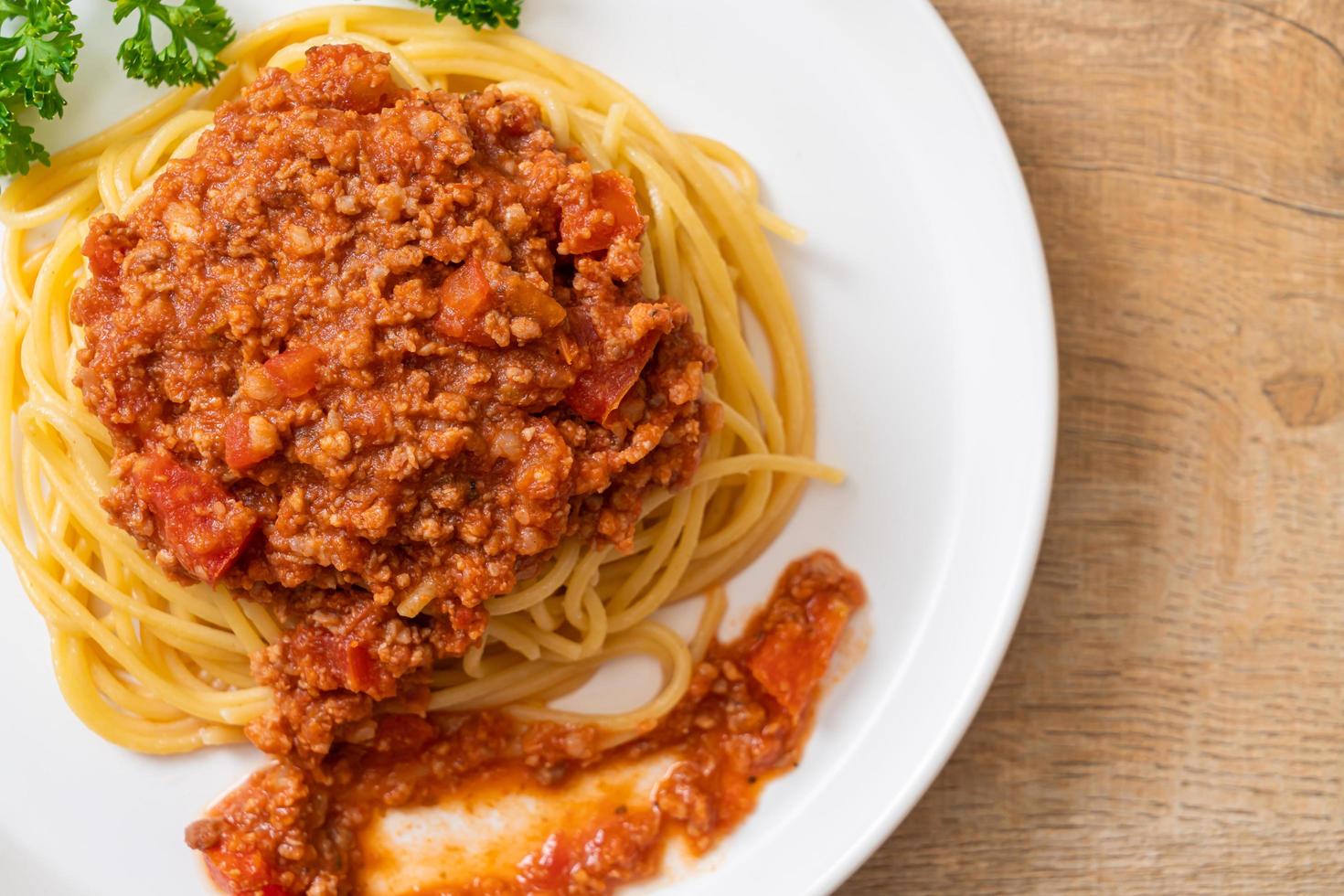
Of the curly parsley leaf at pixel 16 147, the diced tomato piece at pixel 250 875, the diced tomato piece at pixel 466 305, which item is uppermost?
the curly parsley leaf at pixel 16 147

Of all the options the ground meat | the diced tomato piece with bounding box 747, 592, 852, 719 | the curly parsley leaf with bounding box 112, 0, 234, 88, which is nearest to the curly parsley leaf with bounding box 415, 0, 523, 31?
the ground meat

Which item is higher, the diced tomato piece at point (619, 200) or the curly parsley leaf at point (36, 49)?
the curly parsley leaf at point (36, 49)

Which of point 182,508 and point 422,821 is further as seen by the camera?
point 422,821

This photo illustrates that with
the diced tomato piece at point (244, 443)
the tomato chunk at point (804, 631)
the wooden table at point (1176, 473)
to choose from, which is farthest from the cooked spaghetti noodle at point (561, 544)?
the wooden table at point (1176, 473)

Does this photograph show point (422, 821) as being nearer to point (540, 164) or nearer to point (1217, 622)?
point (540, 164)

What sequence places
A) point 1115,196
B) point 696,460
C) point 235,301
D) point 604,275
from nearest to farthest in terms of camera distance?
point 235,301
point 604,275
point 696,460
point 1115,196

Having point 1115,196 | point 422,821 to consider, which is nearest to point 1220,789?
point 1115,196

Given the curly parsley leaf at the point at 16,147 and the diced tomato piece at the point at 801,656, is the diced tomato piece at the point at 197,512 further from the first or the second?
the diced tomato piece at the point at 801,656
